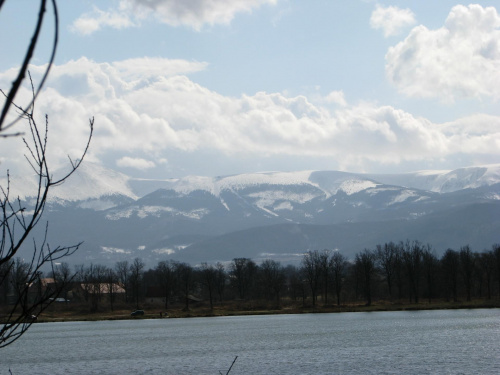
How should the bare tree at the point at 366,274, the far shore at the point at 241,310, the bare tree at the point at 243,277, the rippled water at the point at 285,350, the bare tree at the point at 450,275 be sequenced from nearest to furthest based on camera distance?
the rippled water at the point at 285,350 < the far shore at the point at 241,310 < the bare tree at the point at 450,275 < the bare tree at the point at 366,274 < the bare tree at the point at 243,277

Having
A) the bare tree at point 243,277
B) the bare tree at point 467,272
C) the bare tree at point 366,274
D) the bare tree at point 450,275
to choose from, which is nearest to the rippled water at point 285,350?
the bare tree at point 467,272

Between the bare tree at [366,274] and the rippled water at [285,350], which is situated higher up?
the bare tree at [366,274]

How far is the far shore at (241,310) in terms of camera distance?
352ft

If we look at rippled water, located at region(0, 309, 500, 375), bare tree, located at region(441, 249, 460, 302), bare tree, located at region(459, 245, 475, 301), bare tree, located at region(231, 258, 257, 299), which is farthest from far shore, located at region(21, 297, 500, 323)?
bare tree, located at region(231, 258, 257, 299)

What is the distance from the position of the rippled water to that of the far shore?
2875 cm

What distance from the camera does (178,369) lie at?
4459 centimetres

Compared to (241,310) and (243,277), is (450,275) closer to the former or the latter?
(241,310)

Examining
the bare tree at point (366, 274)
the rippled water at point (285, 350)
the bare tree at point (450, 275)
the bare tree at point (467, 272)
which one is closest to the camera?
the rippled water at point (285, 350)

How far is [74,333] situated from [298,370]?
50967mm

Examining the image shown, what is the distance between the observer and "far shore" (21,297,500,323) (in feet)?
352

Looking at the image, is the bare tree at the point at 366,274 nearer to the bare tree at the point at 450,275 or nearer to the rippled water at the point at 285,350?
the bare tree at the point at 450,275

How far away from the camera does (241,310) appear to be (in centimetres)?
12156

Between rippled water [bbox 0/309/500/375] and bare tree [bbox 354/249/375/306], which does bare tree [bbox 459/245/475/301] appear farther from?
rippled water [bbox 0/309/500/375]

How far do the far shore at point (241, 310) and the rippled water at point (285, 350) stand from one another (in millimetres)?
28745
